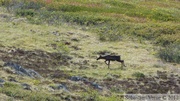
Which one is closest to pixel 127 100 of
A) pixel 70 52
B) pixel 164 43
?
pixel 70 52

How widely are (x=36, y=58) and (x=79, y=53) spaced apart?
3.58 meters

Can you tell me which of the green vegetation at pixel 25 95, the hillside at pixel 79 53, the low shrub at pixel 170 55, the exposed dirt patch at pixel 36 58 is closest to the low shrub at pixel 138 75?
the hillside at pixel 79 53

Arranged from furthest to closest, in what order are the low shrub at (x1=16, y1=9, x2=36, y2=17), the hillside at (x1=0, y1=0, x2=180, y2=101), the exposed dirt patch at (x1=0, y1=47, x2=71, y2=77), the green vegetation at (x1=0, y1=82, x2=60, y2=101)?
the low shrub at (x1=16, y1=9, x2=36, y2=17) < the exposed dirt patch at (x1=0, y1=47, x2=71, y2=77) < the hillside at (x1=0, y1=0, x2=180, y2=101) < the green vegetation at (x1=0, y1=82, x2=60, y2=101)

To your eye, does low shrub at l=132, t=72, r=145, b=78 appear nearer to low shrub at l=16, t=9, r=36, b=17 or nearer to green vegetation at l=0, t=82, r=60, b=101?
green vegetation at l=0, t=82, r=60, b=101

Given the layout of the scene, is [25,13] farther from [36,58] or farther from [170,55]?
[170,55]

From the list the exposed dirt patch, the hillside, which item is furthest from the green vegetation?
the exposed dirt patch

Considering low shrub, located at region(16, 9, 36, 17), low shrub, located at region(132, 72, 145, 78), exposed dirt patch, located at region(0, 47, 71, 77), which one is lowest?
low shrub, located at region(132, 72, 145, 78)

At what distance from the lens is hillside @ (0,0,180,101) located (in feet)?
60.5

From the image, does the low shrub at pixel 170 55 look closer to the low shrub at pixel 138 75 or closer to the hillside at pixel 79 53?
the hillside at pixel 79 53

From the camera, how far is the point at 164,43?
114ft

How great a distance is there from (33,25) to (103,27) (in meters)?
6.78

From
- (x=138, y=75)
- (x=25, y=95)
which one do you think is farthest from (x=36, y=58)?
(x=25, y=95)

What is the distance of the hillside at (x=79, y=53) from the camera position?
18.5 metres

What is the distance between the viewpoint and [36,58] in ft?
84.6
